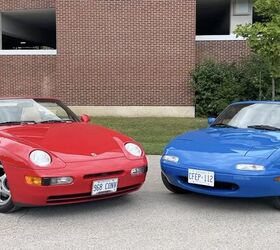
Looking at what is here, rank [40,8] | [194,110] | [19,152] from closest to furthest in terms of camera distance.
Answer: [19,152]
[194,110]
[40,8]

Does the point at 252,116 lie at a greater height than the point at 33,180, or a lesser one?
greater

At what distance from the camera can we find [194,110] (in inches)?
631

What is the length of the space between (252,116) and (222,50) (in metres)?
10.3

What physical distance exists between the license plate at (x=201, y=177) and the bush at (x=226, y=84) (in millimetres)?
10314

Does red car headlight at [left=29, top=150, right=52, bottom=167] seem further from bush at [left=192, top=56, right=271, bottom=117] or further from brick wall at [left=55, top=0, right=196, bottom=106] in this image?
brick wall at [left=55, top=0, right=196, bottom=106]

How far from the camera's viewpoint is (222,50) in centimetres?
1614

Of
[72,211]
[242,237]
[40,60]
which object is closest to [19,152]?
[72,211]

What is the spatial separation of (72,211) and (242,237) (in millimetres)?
1905

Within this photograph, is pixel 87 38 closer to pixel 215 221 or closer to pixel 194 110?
pixel 194 110

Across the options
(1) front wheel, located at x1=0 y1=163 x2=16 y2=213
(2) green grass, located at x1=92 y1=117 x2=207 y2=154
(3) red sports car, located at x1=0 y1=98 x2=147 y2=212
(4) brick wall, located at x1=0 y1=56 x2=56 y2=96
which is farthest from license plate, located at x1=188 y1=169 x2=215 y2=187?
(4) brick wall, located at x1=0 y1=56 x2=56 y2=96

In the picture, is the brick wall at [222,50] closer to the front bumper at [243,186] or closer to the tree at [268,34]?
the tree at [268,34]

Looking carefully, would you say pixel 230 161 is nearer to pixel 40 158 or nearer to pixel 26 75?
pixel 40 158

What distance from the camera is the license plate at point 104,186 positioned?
482cm

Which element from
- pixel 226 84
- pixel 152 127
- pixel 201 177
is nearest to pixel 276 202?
pixel 201 177
